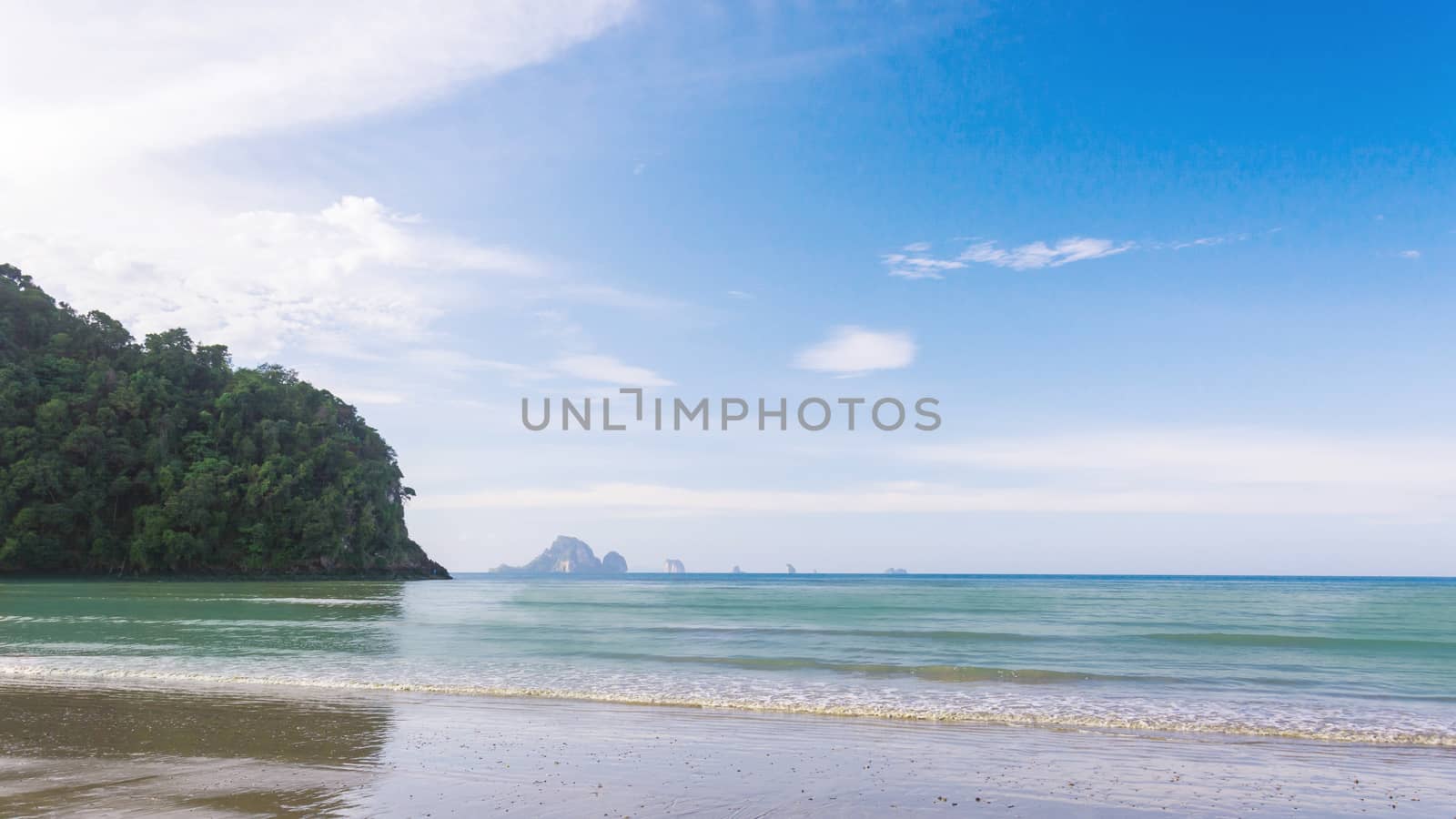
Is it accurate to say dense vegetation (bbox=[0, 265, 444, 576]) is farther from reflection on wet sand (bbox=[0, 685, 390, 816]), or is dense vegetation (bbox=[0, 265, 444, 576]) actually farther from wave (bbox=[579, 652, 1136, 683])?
reflection on wet sand (bbox=[0, 685, 390, 816])

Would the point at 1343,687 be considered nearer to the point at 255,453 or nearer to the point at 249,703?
the point at 249,703

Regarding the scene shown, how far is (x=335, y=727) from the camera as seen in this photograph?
30.8 feet

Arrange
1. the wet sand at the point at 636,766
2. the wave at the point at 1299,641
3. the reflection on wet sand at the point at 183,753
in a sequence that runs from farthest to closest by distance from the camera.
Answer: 1. the wave at the point at 1299,641
2. the wet sand at the point at 636,766
3. the reflection on wet sand at the point at 183,753

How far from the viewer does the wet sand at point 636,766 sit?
638 cm

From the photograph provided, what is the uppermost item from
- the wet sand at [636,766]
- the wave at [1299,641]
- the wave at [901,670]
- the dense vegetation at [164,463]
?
the dense vegetation at [164,463]

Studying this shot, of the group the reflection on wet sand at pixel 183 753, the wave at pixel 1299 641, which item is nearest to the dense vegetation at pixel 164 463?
the reflection on wet sand at pixel 183 753

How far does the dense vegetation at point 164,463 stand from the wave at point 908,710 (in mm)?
64319

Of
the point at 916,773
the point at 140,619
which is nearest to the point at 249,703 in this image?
the point at 916,773

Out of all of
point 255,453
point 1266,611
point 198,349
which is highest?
point 198,349

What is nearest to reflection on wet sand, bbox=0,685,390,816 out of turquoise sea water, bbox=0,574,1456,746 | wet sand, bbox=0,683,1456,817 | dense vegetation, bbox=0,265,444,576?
wet sand, bbox=0,683,1456,817

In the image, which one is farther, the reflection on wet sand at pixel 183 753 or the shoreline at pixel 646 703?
the shoreline at pixel 646 703

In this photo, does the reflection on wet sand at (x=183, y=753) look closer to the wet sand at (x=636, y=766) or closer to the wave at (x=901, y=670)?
the wet sand at (x=636, y=766)

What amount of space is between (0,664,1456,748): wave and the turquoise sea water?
0.05 metres

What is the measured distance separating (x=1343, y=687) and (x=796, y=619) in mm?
19818
